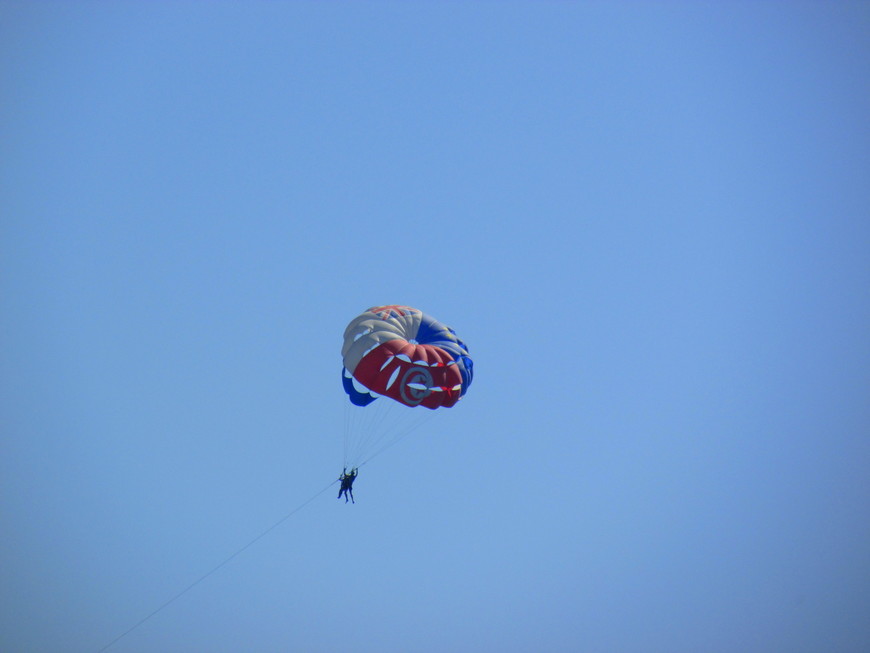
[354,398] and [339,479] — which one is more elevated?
[354,398]

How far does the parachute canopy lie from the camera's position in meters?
32.0

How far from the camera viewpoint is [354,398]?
112 ft

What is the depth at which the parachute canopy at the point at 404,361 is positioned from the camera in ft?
105

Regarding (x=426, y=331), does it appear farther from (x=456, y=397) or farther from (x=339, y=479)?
(x=339, y=479)

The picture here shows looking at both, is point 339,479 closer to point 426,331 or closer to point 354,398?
point 354,398

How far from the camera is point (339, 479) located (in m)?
33.2

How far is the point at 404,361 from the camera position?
3198 cm

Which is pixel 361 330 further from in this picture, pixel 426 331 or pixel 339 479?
pixel 339 479

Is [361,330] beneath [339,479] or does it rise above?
above

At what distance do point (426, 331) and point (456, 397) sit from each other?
2.24m

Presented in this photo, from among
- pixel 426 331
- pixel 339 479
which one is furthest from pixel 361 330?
pixel 339 479

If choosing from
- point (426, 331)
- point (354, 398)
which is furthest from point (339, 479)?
point (426, 331)

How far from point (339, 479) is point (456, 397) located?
4.02 metres

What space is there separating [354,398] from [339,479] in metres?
2.42
